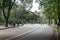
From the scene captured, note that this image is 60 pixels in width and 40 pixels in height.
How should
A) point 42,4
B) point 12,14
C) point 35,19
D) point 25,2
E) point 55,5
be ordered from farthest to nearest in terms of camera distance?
point 35,19, point 12,14, point 25,2, point 55,5, point 42,4

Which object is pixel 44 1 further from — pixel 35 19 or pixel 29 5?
pixel 35 19

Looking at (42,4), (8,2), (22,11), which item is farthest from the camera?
(22,11)

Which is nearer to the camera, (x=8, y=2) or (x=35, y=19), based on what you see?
(x=8, y=2)

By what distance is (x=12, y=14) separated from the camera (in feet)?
338

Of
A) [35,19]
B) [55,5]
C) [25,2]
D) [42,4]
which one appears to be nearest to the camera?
[42,4]

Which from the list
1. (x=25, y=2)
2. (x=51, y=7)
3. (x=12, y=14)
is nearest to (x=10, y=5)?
(x=25, y=2)

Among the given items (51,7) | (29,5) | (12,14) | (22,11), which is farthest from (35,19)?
(51,7)

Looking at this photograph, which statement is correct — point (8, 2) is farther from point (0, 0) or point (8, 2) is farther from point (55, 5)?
point (55, 5)

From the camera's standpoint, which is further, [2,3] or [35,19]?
[35,19]

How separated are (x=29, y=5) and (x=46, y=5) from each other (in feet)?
51.7

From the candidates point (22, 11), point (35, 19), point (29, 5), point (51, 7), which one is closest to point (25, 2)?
point (29, 5)

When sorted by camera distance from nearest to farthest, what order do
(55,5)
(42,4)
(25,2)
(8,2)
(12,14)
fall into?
1. (42,4)
2. (55,5)
3. (8,2)
4. (25,2)
5. (12,14)

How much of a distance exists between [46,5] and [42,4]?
13.8 feet

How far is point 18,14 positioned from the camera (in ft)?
357
